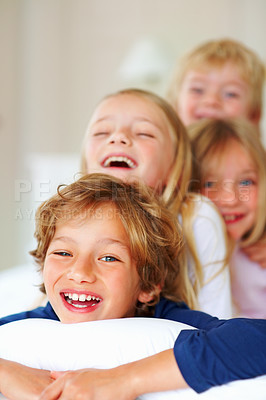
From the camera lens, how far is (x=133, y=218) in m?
1.11

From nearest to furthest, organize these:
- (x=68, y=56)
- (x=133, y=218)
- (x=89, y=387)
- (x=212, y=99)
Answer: (x=89, y=387)
(x=133, y=218)
(x=212, y=99)
(x=68, y=56)

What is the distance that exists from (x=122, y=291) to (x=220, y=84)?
1.47 m

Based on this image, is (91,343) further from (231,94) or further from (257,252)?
(231,94)

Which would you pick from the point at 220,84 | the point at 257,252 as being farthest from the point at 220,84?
the point at 257,252

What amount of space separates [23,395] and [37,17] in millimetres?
3350

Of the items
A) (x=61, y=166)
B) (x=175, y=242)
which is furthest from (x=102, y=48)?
(x=175, y=242)

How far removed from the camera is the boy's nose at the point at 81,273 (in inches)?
39.8

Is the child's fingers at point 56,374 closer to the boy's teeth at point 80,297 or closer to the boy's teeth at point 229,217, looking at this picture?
the boy's teeth at point 80,297

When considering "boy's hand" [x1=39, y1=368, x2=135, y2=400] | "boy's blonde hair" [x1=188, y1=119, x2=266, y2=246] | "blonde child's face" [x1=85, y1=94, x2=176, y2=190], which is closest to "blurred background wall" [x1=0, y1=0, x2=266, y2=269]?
"boy's blonde hair" [x1=188, y1=119, x2=266, y2=246]

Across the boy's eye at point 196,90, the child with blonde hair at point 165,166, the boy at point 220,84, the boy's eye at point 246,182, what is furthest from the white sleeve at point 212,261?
the boy's eye at point 196,90

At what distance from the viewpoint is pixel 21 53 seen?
3.67 meters

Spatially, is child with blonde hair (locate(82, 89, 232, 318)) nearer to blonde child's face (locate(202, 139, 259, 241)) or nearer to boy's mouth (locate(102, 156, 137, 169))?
boy's mouth (locate(102, 156, 137, 169))

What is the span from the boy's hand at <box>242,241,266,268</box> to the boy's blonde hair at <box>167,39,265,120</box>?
2.78ft

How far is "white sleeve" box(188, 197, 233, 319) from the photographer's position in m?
1.37
